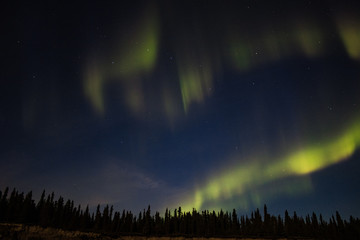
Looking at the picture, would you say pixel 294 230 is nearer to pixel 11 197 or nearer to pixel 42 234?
pixel 42 234

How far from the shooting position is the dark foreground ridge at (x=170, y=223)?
12150 centimetres

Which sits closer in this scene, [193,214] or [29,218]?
[29,218]

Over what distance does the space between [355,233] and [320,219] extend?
1259 inches

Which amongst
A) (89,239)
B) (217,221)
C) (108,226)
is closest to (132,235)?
(108,226)

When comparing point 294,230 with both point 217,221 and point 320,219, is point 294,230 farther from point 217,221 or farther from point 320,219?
point 217,221

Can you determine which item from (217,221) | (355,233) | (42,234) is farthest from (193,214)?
(42,234)

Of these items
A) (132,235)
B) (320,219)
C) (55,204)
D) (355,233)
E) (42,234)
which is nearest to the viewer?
(42,234)

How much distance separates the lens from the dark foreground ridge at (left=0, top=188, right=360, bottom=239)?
122m

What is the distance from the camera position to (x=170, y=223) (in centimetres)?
15738

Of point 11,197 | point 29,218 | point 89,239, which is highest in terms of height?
point 11,197

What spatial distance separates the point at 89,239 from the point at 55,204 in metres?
54.4

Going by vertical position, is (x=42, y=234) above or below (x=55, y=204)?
below

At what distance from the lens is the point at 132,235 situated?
4934 inches

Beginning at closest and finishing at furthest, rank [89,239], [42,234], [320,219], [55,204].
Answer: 1. [42,234]
2. [89,239]
3. [55,204]
4. [320,219]
